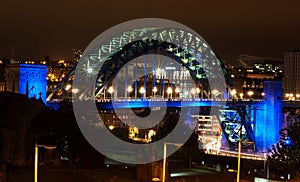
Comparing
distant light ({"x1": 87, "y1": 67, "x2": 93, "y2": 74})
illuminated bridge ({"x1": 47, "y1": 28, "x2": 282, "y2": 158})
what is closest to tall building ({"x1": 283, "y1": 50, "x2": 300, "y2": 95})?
illuminated bridge ({"x1": 47, "y1": 28, "x2": 282, "y2": 158})

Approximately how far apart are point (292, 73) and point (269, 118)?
84484 millimetres

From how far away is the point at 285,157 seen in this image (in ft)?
130

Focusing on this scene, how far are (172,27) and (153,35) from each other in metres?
3.01

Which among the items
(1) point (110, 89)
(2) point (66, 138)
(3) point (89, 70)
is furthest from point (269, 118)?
(2) point (66, 138)

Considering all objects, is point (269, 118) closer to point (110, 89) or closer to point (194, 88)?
point (194, 88)

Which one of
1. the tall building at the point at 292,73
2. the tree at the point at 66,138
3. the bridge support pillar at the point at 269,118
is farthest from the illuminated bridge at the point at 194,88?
the tall building at the point at 292,73

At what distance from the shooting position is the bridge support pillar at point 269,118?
244ft

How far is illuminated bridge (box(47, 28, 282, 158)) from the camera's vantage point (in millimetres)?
73375

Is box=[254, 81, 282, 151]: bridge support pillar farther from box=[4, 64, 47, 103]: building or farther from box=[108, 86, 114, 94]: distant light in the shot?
box=[4, 64, 47, 103]: building

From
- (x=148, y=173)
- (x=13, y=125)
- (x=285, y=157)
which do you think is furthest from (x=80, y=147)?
(x=285, y=157)

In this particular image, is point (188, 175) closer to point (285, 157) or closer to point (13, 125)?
point (285, 157)

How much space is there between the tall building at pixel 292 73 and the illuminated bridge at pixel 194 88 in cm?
6402

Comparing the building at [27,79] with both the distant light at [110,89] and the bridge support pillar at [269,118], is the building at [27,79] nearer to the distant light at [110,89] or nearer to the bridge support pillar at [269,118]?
the distant light at [110,89]

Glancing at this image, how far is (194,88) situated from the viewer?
86.7 m
